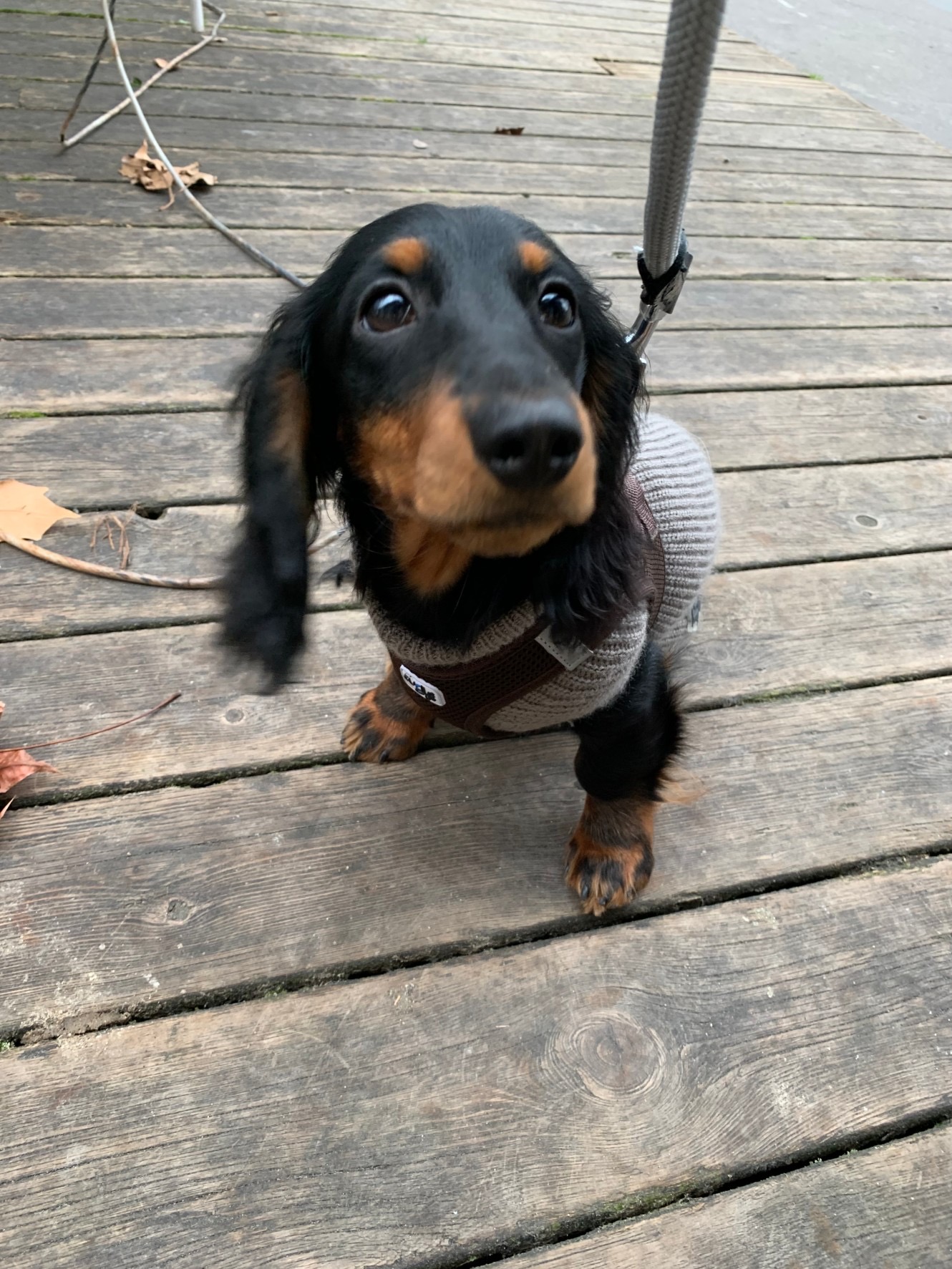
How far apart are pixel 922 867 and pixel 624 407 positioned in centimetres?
97

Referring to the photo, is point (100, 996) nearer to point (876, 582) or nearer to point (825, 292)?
point (876, 582)

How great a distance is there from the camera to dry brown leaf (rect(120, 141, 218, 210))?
3123mm

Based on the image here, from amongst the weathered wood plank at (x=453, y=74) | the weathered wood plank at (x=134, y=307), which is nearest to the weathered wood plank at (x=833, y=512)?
the weathered wood plank at (x=134, y=307)

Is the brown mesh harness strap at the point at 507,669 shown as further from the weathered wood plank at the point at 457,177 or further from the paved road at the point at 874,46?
the paved road at the point at 874,46

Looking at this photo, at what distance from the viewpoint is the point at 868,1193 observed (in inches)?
46.4

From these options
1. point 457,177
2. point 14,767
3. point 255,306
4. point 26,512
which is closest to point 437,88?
point 457,177

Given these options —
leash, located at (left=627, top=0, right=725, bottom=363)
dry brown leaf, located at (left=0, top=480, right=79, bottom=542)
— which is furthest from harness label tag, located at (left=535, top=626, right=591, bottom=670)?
dry brown leaf, located at (left=0, top=480, right=79, bottom=542)

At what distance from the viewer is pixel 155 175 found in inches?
123

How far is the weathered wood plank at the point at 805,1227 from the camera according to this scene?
44.1 inches

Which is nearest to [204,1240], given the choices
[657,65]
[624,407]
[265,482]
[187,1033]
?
[187,1033]

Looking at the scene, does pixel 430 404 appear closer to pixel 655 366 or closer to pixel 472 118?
pixel 655 366

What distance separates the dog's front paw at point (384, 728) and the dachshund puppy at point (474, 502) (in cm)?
13

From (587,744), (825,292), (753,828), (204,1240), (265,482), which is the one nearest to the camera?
(204,1240)

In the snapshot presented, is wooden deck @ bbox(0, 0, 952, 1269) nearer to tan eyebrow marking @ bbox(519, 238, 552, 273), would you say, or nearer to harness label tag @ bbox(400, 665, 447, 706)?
harness label tag @ bbox(400, 665, 447, 706)
